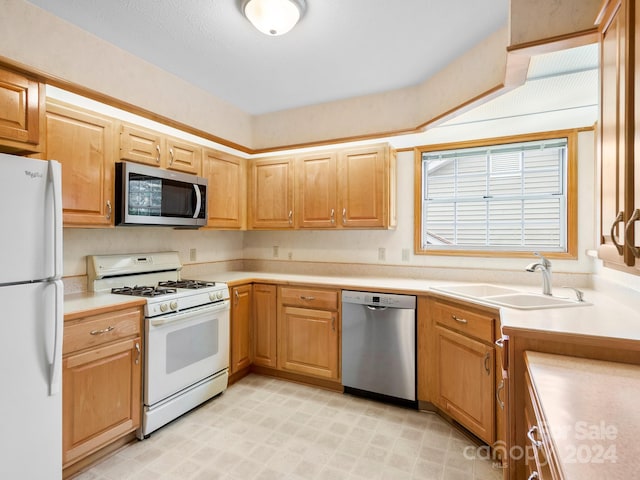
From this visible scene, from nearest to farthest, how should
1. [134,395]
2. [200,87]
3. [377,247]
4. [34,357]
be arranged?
[34,357], [134,395], [200,87], [377,247]

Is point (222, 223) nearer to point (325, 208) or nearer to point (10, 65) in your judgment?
point (325, 208)

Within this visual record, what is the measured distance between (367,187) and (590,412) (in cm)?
237

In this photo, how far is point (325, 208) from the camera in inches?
126

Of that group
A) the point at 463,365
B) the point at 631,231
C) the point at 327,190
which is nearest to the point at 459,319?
the point at 463,365

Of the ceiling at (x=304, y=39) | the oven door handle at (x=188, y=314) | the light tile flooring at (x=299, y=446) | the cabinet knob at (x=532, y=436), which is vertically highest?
the ceiling at (x=304, y=39)

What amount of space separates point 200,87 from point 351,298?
7.72ft

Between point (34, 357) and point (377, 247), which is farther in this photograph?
point (377, 247)

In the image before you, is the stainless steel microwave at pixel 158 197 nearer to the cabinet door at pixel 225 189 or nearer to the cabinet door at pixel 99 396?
the cabinet door at pixel 225 189

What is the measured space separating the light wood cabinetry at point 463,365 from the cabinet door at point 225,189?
6.65 ft

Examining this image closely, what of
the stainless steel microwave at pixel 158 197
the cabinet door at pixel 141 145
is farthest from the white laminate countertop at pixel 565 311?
the cabinet door at pixel 141 145

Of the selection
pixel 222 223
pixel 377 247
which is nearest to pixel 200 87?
pixel 222 223

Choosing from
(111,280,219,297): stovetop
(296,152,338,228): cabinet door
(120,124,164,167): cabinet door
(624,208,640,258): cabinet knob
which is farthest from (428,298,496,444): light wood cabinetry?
(120,124,164,167): cabinet door

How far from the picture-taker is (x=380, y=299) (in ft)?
8.61

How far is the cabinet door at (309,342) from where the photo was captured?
2.84 metres
